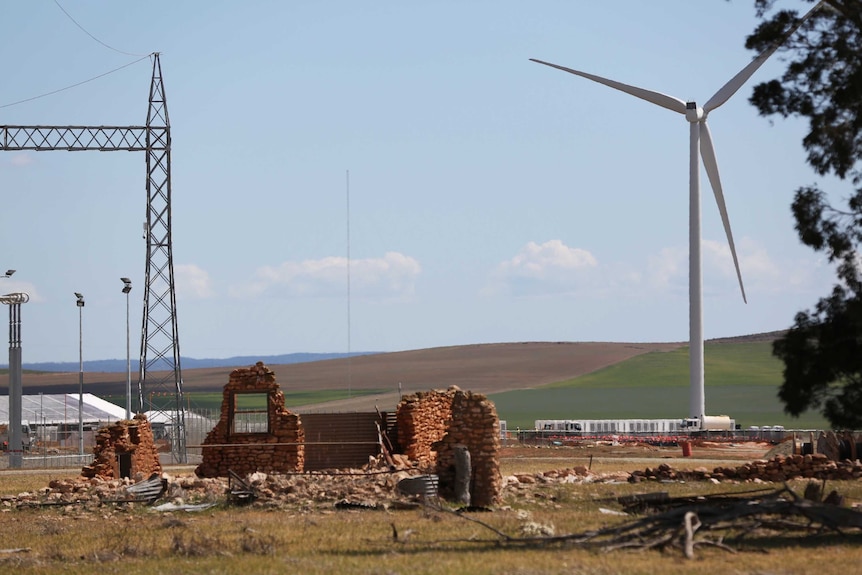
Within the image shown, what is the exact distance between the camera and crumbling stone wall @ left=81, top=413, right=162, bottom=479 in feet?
122

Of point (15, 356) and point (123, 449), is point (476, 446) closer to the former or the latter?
point (123, 449)

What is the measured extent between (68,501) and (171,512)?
396 centimetres

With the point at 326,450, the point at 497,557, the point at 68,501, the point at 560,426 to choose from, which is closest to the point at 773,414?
the point at 560,426

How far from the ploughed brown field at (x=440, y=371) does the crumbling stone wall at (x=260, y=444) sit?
Answer: 89995 mm

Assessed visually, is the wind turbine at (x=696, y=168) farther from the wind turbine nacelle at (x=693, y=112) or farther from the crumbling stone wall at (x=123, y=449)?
the crumbling stone wall at (x=123, y=449)

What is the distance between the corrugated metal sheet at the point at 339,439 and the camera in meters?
39.7

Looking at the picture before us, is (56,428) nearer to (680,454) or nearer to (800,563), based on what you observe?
(680,454)

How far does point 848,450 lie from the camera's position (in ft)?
136

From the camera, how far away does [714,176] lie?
58.7 m

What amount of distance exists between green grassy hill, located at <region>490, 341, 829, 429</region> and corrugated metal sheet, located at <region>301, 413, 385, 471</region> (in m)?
50.0

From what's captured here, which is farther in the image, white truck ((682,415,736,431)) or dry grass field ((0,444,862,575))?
white truck ((682,415,736,431))

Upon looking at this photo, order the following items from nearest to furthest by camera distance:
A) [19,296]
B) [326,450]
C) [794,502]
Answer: [794,502]
[326,450]
[19,296]

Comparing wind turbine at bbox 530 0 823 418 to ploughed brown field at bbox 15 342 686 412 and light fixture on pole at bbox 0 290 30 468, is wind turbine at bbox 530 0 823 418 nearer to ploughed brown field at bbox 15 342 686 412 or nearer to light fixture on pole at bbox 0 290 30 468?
light fixture on pole at bbox 0 290 30 468

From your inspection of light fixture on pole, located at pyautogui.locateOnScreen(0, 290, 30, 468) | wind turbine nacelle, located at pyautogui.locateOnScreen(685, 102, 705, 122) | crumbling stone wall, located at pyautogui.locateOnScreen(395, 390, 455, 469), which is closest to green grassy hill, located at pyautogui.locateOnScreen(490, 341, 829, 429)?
wind turbine nacelle, located at pyautogui.locateOnScreen(685, 102, 705, 122)
